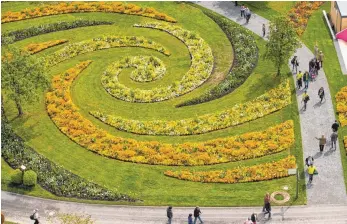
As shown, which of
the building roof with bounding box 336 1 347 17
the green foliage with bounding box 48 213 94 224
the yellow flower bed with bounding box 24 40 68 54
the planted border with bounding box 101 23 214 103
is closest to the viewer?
the green foliage with bounding box 48 213 94 224

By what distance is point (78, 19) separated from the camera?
88.9 metres

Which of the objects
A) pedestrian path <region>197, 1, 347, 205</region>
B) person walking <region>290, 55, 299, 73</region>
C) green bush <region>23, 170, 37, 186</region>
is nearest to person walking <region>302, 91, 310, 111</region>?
pedestrian path <region>197, 1, 347, 205</region>

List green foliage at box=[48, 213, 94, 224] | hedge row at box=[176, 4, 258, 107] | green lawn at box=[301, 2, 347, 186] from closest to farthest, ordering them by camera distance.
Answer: green foliage at box=[48, 213, 94, 224] → hedge row at box=[176, 4, 258, 107] → green lawn at box=[301, 2, 347, 186]

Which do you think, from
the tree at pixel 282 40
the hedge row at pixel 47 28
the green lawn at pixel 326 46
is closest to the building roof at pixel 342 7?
the green lawn at pixel 326 46

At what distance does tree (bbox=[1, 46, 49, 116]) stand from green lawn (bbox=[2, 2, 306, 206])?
377 cm

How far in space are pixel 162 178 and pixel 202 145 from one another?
590 cm

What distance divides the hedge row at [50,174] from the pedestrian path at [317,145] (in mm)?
17481

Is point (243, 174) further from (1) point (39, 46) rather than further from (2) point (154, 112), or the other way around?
(1) point (39, 46)

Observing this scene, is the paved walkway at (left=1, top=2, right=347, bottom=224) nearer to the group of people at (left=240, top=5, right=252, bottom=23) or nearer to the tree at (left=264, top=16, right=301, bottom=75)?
the tree at (left=264, top=16, right=301, bottom=75)

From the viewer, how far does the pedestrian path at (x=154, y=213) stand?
57969mm

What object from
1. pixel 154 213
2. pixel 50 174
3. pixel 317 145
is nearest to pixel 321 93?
pixel 317 145

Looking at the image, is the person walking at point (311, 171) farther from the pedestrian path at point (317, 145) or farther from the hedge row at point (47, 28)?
the hedge row at point (47, 28)

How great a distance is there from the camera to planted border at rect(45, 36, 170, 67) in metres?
81.8

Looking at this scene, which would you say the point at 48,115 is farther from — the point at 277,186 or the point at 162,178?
the point at 277,186
